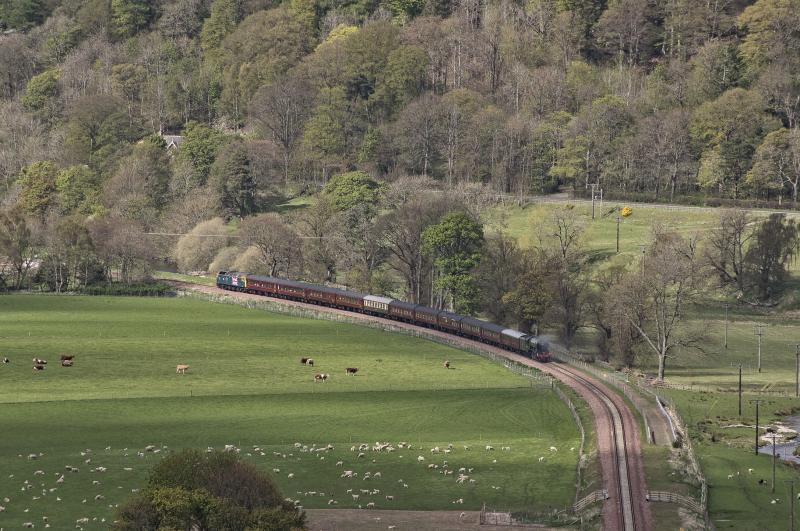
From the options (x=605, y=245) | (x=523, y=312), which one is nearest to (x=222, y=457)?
(x=523, y=312)

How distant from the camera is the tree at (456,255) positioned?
526 feet

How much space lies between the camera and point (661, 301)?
463 feet

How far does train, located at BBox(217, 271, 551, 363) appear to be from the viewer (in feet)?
Result: 456

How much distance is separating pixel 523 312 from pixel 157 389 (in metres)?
42.5

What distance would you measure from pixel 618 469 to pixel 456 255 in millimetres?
69598

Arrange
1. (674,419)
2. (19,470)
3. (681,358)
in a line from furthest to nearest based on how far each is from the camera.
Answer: (681,358), (674,419), (19,470)

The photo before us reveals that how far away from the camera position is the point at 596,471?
94562 mm

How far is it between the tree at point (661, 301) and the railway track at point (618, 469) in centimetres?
1394

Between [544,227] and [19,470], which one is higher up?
[544,227]

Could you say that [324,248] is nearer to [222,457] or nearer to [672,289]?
[672,289]

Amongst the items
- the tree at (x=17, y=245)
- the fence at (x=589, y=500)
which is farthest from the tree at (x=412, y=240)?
the fence at (x=589, y=500)

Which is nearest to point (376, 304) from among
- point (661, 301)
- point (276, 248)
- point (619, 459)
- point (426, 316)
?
point (426, 316)

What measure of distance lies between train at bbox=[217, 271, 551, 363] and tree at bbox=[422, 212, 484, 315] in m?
6.52

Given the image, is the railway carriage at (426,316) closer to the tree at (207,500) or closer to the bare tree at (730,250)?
the bare tree at (730,250)
